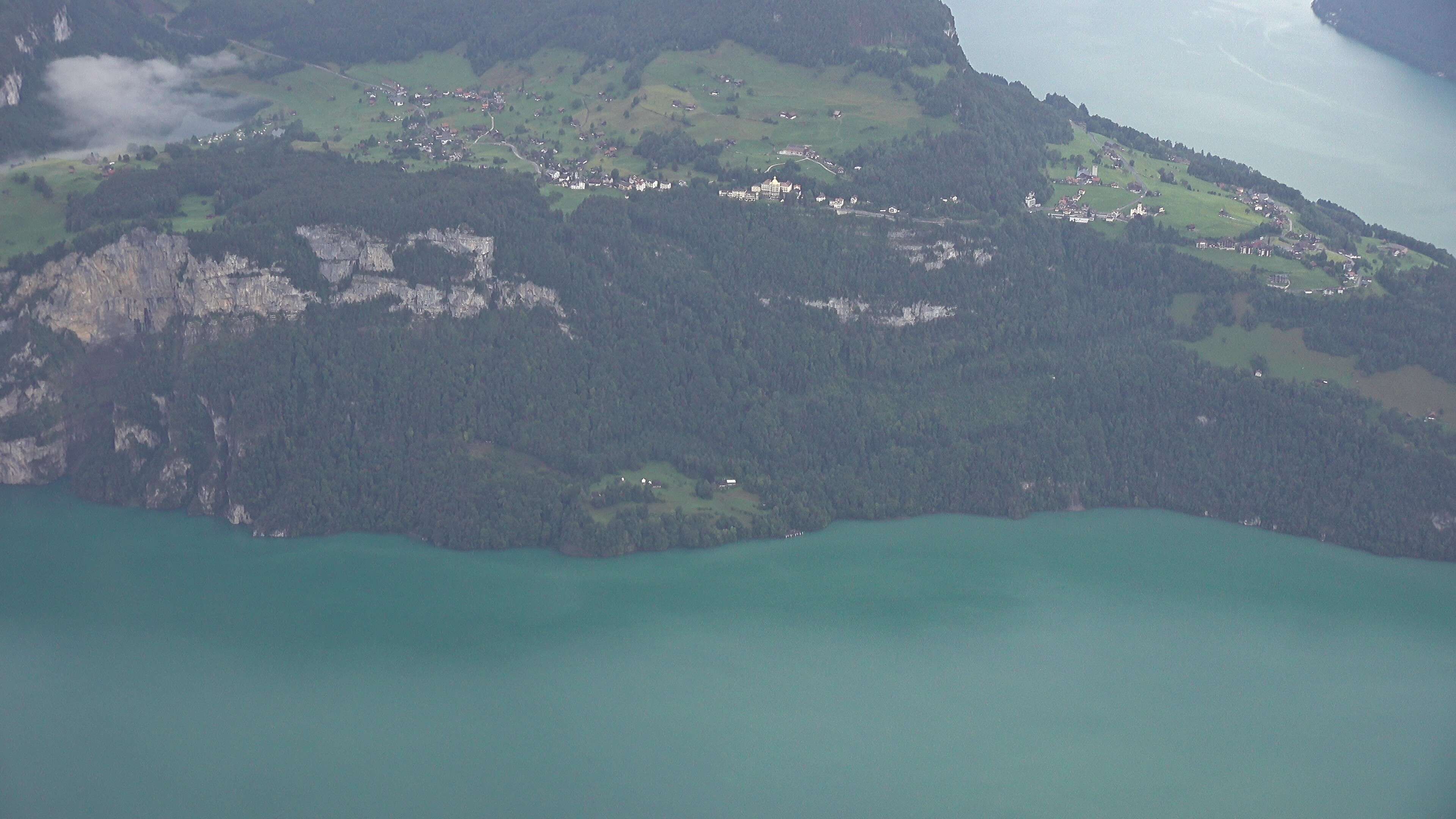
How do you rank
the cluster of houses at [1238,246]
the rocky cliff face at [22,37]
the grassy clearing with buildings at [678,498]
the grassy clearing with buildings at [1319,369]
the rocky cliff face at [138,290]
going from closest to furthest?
the grassy clearing with buildings at [678,498], the grassy clearing with buildings at [1319,369], the rocky cliff face at [138,290], the cluster of houses at [1238,246], the rocky cliff face at [22,37]

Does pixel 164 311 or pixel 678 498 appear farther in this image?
pixel 164 311

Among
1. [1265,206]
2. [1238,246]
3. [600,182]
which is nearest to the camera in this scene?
[1238,246]

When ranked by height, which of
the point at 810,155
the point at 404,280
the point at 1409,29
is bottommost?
the point at 404,280

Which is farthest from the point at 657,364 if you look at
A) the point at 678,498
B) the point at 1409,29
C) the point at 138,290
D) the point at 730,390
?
the point at 1409,29

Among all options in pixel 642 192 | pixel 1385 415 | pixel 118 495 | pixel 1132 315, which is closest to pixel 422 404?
pixel 118 495

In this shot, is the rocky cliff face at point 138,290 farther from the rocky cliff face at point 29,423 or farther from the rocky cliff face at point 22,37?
the rocky cliff face at point 22,37

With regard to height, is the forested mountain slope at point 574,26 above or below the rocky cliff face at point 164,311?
above

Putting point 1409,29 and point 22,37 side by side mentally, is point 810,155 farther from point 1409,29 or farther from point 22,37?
point 1409,29

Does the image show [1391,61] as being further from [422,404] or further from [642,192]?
[422,404]

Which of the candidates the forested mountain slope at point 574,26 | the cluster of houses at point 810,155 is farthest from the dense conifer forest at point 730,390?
the forested mountain slope at point 574,26
